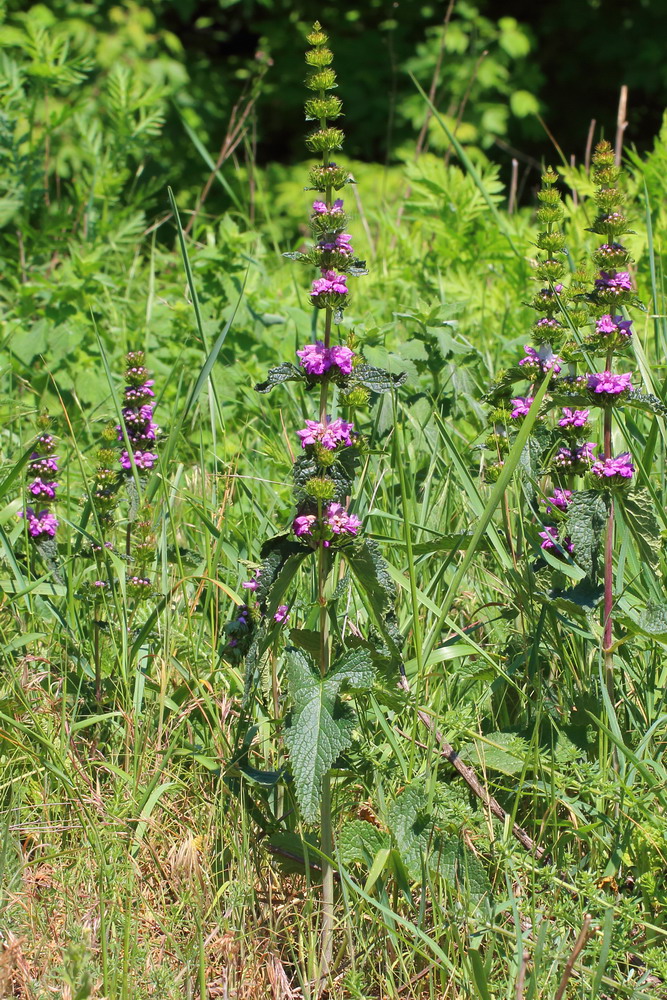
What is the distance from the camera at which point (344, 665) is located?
1.54 metres

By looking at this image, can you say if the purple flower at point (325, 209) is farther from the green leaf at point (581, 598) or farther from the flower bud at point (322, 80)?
the green leaf at point (581, 598)

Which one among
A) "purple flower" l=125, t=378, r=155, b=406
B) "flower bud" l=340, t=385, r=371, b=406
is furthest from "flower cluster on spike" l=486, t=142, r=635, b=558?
"purple flower" l=125, t=378, r=155, b=406

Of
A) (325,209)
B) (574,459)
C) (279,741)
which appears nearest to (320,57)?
(325,209)

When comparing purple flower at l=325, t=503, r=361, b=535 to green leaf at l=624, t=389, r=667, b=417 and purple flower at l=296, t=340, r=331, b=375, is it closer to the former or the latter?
purple flower at l=296, t=340, r=331, b=375

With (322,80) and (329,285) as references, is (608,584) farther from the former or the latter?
(322,80)

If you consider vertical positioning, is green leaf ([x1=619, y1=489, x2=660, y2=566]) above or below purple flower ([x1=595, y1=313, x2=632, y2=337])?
below

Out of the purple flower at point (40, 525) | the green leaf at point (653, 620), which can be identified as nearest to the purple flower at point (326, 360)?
the green leaf at point (653, 620)

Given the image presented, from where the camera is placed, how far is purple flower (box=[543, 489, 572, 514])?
78.0 inches

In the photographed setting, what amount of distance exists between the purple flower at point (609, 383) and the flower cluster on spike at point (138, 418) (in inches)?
37.6

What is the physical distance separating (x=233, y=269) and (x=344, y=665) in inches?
87.5

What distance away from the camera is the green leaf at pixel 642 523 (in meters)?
1.68

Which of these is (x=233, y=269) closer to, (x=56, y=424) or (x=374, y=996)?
(x=56, y=424)

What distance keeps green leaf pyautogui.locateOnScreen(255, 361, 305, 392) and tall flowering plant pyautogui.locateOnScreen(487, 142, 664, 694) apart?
1.29 ft

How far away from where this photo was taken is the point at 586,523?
5.47 ft
